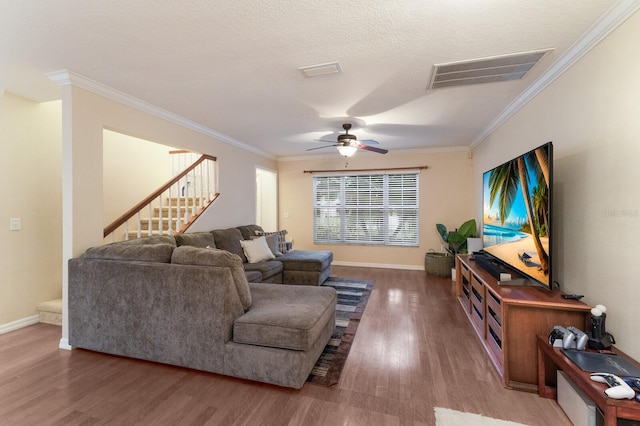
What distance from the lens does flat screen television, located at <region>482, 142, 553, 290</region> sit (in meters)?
2.10

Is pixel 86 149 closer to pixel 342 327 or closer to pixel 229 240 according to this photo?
pixel 229 240

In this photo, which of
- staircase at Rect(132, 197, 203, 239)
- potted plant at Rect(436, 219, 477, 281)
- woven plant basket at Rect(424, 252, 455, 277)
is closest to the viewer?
staircase at Rect(132, 197, 203, 239)

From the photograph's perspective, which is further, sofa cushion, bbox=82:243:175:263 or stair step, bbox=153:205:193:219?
stair step, bbox=153:205:193:219

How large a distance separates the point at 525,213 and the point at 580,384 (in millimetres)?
1309

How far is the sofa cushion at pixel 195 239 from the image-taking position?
3593 millimetres

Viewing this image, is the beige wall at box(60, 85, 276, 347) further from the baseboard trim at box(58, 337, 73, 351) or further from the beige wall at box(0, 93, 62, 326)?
the beige wall at box(0, 93, 62, 326)

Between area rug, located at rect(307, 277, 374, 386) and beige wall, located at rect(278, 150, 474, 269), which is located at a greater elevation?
beige wall, located at rect(278, 150, 474, 269)

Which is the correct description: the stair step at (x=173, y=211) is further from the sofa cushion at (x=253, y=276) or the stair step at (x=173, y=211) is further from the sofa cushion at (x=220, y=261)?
the sofa cushion at (x=220, y=261)

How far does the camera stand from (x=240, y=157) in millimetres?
5211

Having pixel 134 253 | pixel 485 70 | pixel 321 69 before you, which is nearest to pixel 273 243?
pixel 134 253

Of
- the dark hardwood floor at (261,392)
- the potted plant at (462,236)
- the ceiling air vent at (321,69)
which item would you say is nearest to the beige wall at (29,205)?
the dark hardwood floor at (261,392)

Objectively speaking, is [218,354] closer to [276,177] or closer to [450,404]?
[450,404]

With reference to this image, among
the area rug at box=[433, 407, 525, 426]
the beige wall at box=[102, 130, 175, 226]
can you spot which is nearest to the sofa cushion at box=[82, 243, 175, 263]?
the beige wall at box=[102, 130, 175, 226]

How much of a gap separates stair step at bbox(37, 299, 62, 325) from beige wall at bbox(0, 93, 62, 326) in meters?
0.10
